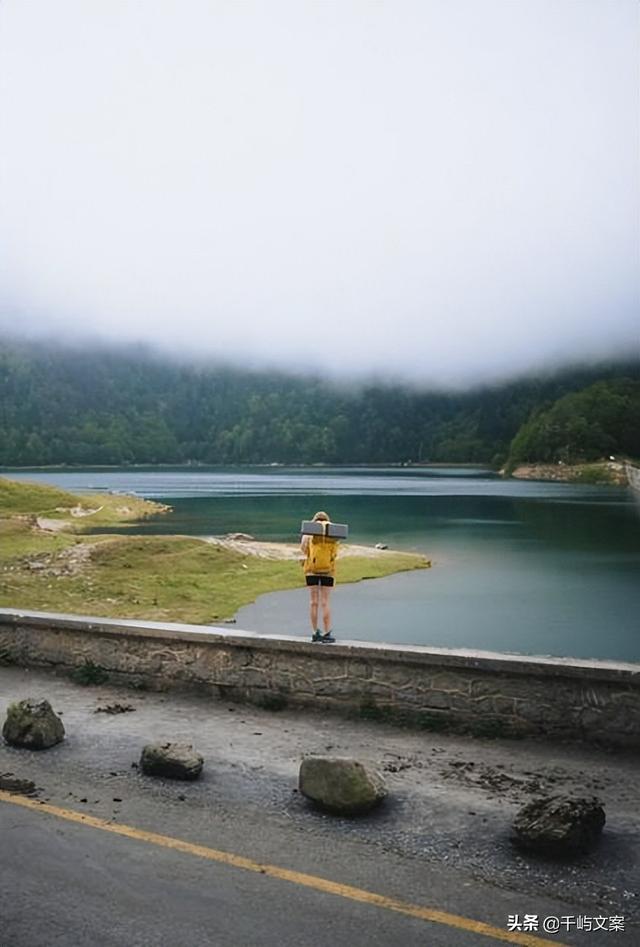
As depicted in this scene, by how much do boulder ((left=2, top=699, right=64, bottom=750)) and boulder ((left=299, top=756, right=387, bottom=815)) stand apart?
10.3ft

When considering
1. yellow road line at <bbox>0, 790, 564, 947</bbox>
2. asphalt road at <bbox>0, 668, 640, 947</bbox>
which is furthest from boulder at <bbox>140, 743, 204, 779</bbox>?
yellow road line at <bbox>0, 790, 564, 947</bbox>

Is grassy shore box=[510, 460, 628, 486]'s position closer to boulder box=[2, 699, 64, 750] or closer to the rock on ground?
boulder box=[2, 699, 64, 750]

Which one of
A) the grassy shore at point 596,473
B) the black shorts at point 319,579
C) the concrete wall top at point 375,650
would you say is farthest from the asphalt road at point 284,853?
the grassy shore at point 596,473

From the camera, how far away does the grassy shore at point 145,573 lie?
3481cm

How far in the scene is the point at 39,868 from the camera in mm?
6438

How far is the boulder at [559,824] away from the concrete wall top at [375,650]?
236 centimetres

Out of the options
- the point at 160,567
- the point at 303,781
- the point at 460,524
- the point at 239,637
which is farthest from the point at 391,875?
the point at 460,524

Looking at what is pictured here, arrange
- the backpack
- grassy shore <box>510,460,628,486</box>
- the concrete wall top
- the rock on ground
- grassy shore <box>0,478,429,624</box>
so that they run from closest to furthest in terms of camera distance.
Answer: the rock on ground < the concrete wall top < the backpack < grassy shore <box>0,478,429,624</box> < grassy shore <box>510,460,628,486</box>

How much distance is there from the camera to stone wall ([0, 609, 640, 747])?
9258 millimetres

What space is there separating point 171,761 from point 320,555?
599 cm

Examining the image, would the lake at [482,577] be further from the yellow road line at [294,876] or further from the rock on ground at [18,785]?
the yellow road line at [294,876]

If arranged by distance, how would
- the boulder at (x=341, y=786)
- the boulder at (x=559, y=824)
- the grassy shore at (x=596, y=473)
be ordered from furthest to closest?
the grassy shore at (x=596, y=473), the boulder at (x=341, y=786), the boulder at (x=559, y=824)

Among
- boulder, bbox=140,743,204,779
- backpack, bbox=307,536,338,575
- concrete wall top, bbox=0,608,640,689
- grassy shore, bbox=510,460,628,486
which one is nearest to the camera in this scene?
boulder, bbox=140,743,204,779

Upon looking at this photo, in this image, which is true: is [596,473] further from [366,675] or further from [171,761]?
[171,761]
